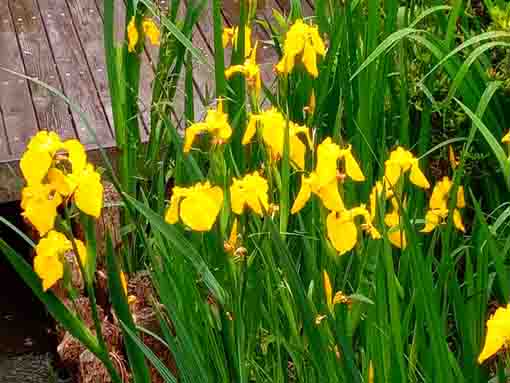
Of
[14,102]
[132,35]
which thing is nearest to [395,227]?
[132,35]

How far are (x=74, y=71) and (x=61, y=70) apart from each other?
0.05 meters

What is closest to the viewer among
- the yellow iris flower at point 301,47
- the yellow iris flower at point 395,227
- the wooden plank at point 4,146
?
the yellow iris flower at point 395,227

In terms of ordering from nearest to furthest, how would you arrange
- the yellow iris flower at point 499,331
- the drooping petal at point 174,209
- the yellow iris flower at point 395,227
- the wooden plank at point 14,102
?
the yellow iris flower at point 499,331, the drooping petal at point 174,209, the yellow iris flower at point 395,227, the wooden plank at point 14,102

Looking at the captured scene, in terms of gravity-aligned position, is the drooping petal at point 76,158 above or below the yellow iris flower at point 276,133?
above

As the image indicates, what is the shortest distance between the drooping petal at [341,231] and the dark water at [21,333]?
1.92 meters

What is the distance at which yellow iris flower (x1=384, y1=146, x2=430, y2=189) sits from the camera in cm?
164

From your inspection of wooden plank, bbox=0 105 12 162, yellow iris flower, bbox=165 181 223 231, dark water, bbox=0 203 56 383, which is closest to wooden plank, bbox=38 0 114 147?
wooden plank, bbox=0 105 12 162

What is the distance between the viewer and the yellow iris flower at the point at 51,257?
1504 millimetres

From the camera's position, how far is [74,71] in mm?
3850

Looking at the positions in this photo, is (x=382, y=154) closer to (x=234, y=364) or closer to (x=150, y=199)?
(x=234, y=364)

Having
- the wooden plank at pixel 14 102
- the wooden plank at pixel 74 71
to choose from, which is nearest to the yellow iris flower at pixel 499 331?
the wooden plank at pixel 74 71

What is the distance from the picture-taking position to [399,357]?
1.57 m

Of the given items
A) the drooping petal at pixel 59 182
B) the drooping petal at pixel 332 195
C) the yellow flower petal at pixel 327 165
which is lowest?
the drooping petal at pixel 332 195

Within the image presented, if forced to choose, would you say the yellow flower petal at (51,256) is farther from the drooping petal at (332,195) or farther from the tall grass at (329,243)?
the drooping petal at (332,195)
